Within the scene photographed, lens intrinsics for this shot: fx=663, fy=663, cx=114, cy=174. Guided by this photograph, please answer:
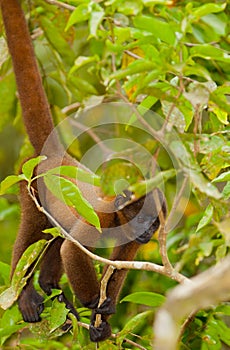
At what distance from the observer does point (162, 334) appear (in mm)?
853

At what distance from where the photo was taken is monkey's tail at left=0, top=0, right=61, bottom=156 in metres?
2.99

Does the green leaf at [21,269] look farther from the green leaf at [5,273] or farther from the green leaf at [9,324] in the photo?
the green leaf at [5,273]

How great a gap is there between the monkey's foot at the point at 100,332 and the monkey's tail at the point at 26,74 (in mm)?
855

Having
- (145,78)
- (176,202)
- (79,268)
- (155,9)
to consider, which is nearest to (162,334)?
(176,202)

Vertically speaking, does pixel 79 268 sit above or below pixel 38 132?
below

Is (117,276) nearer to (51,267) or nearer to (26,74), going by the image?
(51,267)

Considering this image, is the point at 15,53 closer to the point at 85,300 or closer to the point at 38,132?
the point at 38,132

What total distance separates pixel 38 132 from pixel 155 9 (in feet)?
2.85

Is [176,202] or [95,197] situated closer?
[176,202]

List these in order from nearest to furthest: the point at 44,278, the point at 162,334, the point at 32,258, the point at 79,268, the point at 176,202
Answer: the point at 162,334 < the point at 176,202 < the point at 32,258 < the point at 79,268 < the point at 44,278

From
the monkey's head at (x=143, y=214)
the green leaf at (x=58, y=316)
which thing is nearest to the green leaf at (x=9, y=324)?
the green leaf at (x=58, y=316)

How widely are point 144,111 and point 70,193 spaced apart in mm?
473

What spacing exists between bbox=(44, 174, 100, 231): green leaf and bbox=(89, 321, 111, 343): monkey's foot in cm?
86

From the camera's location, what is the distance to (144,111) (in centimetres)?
230
